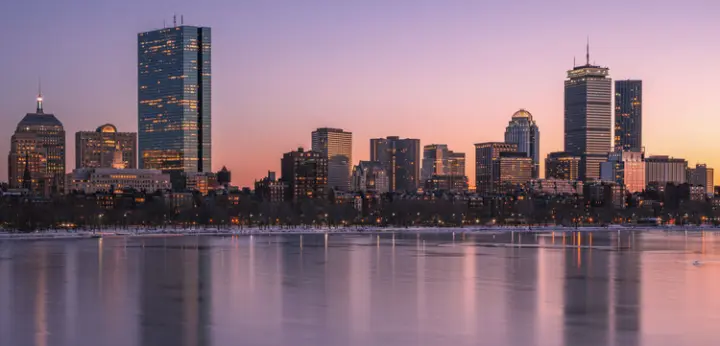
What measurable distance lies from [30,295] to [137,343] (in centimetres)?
1448

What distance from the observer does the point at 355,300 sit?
38.8 meters

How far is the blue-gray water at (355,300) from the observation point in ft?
97.6

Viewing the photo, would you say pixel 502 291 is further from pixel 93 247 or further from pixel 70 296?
pixel 93 247

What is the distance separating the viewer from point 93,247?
81.2 metres

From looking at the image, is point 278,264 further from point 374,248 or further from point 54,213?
point 54,213

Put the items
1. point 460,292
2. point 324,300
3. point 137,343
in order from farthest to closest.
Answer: point 460,292, point 324,300, point 137,343

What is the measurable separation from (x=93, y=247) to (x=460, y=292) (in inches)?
1920

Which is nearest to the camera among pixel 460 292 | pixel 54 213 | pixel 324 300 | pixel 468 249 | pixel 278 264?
pixel 324 300

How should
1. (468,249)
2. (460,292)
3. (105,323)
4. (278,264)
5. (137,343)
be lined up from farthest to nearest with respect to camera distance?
(468,249), (278,264), (460,292), (105,323), (137,343)

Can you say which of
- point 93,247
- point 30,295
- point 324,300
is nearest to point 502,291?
point 324,300

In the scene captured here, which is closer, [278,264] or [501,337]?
Result: [501,337]

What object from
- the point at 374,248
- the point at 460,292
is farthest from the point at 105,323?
the point at 374,248

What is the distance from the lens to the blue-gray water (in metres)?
29.7

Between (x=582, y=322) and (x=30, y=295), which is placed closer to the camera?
(x=582, y=322)
